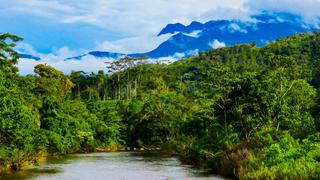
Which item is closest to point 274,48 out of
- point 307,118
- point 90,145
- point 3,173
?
point 90,145

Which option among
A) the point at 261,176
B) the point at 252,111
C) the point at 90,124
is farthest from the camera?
the point at 90,124

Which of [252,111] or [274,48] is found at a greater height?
[274,48]

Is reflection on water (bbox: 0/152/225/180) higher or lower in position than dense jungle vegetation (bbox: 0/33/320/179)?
lower

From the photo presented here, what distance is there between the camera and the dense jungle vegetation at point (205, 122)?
34906 mm

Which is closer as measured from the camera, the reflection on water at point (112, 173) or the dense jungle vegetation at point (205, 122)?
the dense jungle vegetation at point (205, 122)

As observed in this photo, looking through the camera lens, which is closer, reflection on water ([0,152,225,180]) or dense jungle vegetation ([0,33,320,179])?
dense jungle vegetation ([0,33,320,179])

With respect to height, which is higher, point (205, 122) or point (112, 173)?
point (205, 122)

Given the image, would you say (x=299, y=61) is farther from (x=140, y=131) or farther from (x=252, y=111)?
(x=252, y=111)

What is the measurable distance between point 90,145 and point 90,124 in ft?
23.9

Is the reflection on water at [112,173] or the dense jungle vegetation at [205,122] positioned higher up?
the dense jungle vegetation at [205,122]

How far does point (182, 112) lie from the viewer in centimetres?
8831

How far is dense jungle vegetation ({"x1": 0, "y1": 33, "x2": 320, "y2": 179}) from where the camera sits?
34.9m

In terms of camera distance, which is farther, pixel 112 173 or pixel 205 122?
pixel 205 122

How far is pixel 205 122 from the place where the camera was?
61.1 meters
